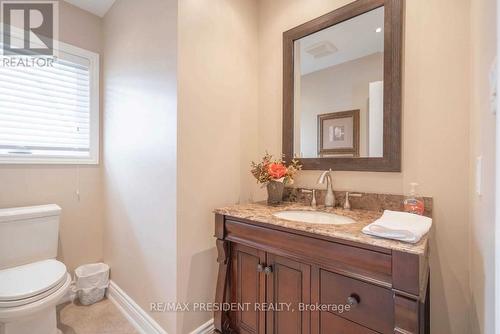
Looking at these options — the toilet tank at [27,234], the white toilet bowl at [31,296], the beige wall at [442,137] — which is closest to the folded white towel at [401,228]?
the beige wall at [442,137]

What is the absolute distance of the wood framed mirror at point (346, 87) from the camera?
1303 millimetres

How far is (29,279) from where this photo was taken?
4.68 ft

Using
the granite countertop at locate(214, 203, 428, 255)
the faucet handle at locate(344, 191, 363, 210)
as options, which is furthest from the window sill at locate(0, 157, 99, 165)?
the faucet handle at locate(344, 191, 363, 210)

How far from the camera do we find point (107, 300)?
2.03m

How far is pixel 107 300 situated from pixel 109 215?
2.32 ft

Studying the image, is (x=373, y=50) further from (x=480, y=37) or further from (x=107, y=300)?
(x=107, y=300)

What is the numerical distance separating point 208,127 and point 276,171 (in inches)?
20.6

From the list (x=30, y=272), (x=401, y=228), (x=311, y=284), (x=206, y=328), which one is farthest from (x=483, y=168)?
(x=30, y=272)

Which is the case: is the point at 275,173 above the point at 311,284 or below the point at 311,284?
above

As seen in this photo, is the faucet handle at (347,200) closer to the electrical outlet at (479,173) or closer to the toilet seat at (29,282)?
the electrical outlet at (479,173)

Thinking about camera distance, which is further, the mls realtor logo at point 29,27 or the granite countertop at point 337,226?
the mls realtor logo at point 29,27

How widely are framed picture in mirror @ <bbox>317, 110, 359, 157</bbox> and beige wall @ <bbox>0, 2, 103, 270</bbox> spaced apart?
200 cm

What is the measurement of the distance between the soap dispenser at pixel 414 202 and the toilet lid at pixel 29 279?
6.56 ft

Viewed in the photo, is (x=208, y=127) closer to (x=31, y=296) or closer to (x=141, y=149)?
(x=141, y=149)
